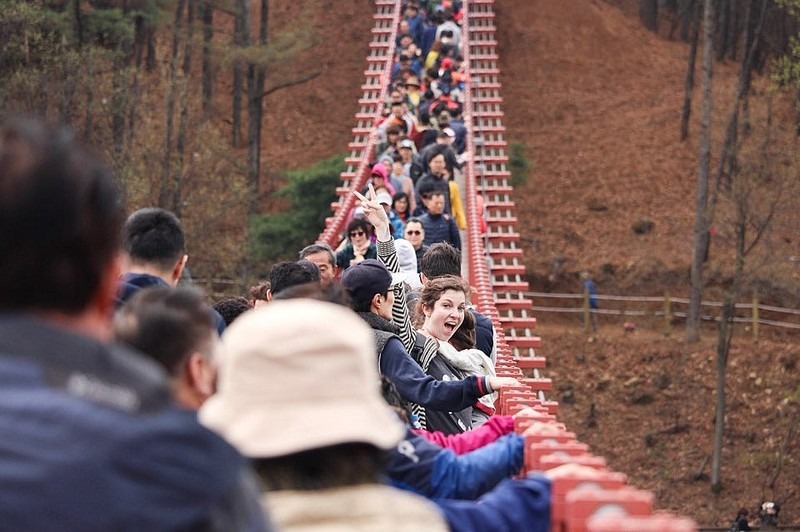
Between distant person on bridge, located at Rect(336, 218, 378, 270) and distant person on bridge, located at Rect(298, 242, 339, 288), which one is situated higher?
distant person on bridge, located at Rect(298, 242, 339, 288)

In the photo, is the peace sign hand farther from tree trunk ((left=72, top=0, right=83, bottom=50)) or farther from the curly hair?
tree trunk ((left=72, top=0, right=83, bottom=50))

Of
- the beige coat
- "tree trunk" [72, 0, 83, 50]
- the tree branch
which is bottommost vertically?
the tree branch

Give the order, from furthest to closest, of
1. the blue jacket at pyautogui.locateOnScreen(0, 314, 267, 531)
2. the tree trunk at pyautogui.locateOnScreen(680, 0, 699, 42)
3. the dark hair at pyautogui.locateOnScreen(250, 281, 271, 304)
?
the tree trunk at pyautogui.locateOnScreen(680, 0, 699, 42), the dark hair at pyautogui.locateOnScreen(250, 281, 271, 304), the blue jacket at pyautogui.locateOnScreen(0, 314, 267, 531)

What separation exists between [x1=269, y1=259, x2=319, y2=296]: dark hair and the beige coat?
3535 millimetres

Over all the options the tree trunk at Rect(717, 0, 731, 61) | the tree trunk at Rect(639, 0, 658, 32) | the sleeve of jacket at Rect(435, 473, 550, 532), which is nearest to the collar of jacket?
the sleeve of jacket at Rect(435, 473, 550, 532)

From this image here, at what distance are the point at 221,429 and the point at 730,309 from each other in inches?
1075

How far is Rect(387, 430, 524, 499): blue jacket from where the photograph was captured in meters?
3.98

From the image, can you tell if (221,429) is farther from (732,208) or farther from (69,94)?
(732,208)

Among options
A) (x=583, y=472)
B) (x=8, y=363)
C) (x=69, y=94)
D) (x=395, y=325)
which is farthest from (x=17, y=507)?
(x=69, y=94)

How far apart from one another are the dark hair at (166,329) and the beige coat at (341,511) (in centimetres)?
46

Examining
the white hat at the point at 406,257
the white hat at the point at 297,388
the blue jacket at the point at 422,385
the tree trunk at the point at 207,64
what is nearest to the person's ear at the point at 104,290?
the white hat at the point at 297,388

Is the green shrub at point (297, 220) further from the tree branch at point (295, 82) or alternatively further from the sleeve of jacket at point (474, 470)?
the sleeve of jacket at point (474, 470)

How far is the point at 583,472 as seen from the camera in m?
3.59

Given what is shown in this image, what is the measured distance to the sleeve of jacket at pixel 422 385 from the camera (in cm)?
562
